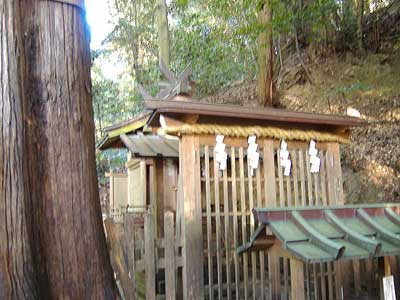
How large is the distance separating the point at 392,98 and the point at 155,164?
753cm

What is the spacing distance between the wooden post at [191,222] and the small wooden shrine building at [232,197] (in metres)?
0.01

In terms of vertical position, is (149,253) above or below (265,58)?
below

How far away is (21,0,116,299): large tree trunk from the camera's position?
2746mm

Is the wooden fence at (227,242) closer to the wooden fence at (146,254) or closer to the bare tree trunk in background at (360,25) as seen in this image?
the wooden fence at (146,254)

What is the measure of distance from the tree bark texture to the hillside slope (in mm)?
9025

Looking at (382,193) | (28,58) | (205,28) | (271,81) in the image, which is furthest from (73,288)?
(205,28)

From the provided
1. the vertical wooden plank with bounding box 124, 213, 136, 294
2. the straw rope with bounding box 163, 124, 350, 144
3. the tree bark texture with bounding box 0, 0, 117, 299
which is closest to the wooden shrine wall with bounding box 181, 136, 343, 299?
the straw rope with bounding box 163, 124, 350, 144

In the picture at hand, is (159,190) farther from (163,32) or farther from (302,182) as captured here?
(163,32)

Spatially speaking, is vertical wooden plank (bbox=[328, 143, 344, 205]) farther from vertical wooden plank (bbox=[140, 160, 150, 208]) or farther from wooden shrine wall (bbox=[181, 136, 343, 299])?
vertical wooden plank (bbox=[140, 160, 150, 208])

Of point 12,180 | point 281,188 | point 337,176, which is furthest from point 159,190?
point 12,180

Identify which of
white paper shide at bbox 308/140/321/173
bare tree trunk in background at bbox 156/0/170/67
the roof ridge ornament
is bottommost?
white paper shide at bbox 308/140/321/173

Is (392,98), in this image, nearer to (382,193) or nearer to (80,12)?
(382,193)

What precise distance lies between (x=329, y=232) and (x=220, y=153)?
229 cm

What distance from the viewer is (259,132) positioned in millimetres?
6066
